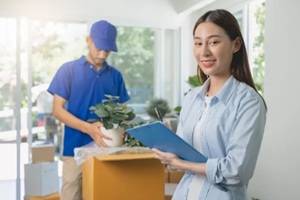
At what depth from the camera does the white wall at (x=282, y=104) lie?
303cm

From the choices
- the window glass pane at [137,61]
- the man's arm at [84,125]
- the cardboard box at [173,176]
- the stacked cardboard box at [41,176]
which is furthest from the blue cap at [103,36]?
the window glass pane at [137,61]

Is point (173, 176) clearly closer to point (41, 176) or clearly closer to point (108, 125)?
point (41, 176)

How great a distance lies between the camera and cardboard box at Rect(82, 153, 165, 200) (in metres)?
1.79

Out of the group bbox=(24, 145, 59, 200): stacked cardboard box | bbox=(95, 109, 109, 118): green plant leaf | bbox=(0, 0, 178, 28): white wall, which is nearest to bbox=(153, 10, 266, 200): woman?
bbox=(95, 109, 109, 118): green plant leaf

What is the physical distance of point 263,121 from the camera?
3.63ft

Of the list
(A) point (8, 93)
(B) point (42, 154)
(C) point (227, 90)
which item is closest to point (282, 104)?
(C) point (227, 90)

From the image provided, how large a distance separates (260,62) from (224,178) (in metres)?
3.03

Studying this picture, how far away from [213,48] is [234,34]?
0.28 feet

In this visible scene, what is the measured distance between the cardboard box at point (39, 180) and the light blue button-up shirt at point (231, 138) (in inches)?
104

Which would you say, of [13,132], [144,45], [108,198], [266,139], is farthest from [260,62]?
[13,132]

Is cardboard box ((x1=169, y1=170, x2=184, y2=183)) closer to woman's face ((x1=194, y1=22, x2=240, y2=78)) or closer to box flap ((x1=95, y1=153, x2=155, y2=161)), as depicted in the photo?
box flap ((x1=95, y1=153, x2=155, y2=161))

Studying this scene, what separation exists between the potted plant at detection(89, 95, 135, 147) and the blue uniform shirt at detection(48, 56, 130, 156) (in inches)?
3.0

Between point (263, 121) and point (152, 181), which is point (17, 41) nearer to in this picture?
point (152, 181)

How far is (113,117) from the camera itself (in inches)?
76.2
